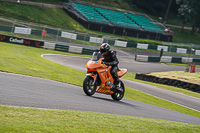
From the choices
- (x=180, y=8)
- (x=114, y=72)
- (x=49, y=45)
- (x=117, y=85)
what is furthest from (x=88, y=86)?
(x=180, y=8)

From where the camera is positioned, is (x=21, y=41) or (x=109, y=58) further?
(x=21, y=41)

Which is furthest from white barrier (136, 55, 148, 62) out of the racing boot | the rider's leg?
the rider's leg

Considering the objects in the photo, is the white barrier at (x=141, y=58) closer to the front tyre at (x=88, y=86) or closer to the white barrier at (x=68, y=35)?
the white barrier at (x=68, y=35)

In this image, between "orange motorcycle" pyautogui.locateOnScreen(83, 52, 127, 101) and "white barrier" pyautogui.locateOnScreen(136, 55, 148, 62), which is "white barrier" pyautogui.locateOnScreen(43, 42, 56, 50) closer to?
"white barrier" pyautogui.locateOnScreen(136, 55, 148, 62)

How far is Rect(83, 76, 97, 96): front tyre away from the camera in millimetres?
10930

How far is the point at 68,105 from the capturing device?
338 inches

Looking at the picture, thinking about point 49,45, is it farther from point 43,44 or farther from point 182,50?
point 182,50

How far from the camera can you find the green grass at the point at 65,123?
5448mm

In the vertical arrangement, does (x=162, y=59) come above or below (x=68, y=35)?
below

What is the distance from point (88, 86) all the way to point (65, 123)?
5.09 m

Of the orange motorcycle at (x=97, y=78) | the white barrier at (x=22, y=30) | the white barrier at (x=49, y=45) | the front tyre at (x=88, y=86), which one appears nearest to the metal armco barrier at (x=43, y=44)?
the white barrier at (x=49, y=45)

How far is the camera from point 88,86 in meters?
11.2

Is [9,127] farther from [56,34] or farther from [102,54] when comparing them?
[56,34]

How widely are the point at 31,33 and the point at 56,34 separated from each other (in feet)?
14.3
